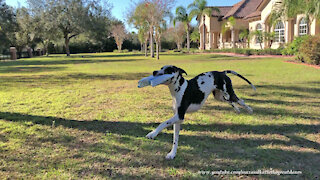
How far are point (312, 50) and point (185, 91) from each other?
14.1m

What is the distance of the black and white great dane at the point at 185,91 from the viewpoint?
310 centimetres

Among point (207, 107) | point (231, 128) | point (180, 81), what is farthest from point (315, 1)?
point (180, 81)

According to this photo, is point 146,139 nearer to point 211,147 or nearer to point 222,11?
point 211,147

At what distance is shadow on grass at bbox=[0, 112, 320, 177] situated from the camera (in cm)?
317

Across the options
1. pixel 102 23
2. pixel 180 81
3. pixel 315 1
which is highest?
pixel 102 23

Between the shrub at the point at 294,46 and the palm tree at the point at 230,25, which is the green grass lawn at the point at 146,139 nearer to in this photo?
the shrub at the point at 294,46

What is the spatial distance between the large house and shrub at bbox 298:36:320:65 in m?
5.45

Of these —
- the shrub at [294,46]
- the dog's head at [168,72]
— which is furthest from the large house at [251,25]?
the dog's head at [168,72]

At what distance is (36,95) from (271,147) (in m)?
6.70

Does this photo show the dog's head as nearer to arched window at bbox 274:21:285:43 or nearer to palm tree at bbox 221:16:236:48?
arched window at bbox 274:21:285:43

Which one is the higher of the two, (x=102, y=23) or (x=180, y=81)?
(x=102, y=23)

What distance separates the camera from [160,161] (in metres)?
3.29

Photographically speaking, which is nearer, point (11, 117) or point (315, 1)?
point (11, 117)

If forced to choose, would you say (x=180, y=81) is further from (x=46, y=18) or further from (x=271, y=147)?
(x=46, y=18)
